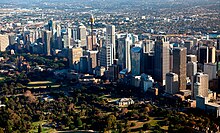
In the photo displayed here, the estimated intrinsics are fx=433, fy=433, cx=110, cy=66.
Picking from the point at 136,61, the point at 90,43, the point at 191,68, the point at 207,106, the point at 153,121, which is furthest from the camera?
the point at 90,43

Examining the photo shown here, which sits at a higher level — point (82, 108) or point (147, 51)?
point (147, 51)

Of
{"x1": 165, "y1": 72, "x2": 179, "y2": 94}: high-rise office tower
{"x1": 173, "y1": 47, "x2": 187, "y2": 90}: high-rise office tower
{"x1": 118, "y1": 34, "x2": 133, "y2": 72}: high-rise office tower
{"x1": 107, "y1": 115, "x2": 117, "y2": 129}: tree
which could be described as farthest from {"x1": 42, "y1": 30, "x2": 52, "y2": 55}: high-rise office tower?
{"x1": 107, "y1": 115, "x2": 117, "y2": 129}: tree

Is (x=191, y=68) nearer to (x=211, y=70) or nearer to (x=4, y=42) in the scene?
(x=211, y=70)

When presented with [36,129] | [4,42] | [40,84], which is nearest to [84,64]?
[40,84]

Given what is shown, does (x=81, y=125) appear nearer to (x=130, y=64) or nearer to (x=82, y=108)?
(x=82, y=108)

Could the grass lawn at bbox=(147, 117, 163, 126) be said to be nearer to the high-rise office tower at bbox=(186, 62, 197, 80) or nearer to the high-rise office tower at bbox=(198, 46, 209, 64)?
the high-rise office tower at bbox=(186, 62, 197, 80)

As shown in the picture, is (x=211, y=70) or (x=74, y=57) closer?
(x=211, y=70)

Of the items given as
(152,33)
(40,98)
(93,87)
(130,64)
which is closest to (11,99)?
(40,98)
